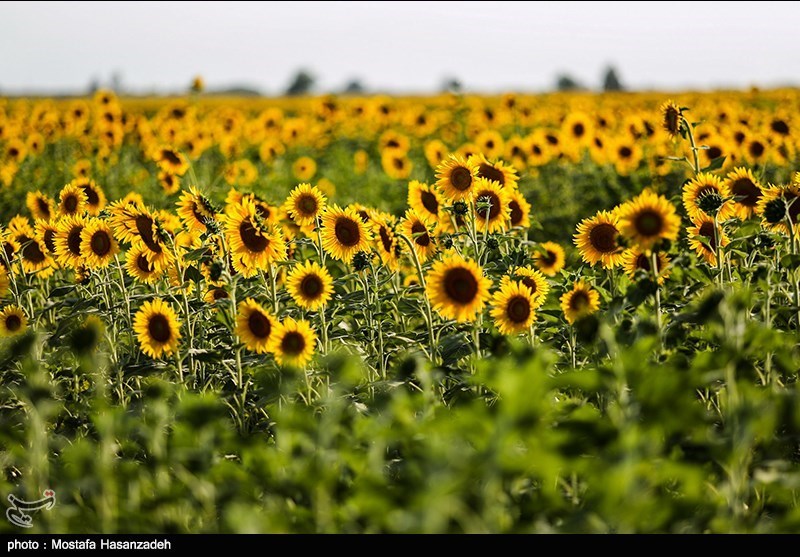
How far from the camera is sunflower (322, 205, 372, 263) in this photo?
395 centimetres

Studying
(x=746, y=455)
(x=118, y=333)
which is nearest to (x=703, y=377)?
(x=746, y=455)

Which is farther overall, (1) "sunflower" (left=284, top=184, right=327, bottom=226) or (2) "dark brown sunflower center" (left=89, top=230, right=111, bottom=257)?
(1) "sunflower" (left=284, top=184, right=327, bottom=226)

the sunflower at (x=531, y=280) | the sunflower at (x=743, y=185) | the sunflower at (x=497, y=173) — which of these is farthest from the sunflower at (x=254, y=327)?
the sunflower at (x=743, y=185)

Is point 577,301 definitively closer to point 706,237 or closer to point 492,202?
point 706,237

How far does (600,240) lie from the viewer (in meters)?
3.78

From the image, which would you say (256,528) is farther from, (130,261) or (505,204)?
(505,204)

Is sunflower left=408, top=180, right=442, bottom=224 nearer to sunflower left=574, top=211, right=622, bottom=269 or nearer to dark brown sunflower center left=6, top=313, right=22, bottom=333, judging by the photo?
sunflower left=574, top=211, right=622, bottom=269

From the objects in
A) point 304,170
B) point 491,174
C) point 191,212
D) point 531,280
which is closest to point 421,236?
point 491,174

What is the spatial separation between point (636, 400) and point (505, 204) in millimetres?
2297

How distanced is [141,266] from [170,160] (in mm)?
2860

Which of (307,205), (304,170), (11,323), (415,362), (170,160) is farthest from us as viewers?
(304,170)

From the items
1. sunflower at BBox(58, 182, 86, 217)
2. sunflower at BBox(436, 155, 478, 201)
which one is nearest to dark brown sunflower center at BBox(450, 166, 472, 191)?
sunflower at BBox(436, 155, 478, 201)

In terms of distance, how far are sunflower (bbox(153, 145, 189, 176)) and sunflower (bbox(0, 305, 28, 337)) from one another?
271cm
